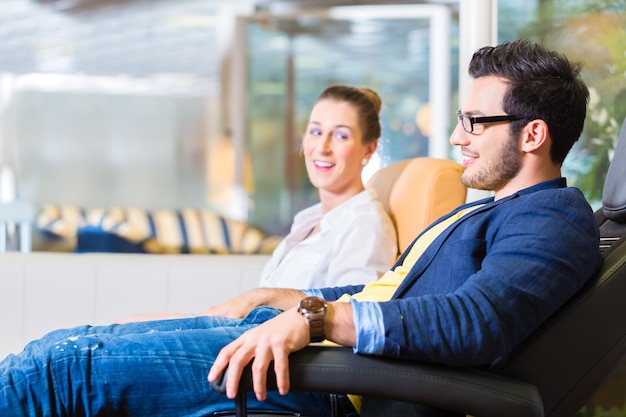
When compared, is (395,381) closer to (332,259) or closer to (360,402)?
(360,402)

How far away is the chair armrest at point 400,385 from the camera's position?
1.21 meters

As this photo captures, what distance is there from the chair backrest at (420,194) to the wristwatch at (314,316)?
0.90m

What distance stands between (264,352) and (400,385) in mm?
191

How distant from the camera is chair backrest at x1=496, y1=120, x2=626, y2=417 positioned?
4.38 ft

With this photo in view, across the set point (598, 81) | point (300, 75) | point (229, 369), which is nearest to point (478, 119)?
point (229, 369)

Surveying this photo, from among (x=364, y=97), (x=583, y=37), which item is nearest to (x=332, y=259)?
(x=364, y=97)

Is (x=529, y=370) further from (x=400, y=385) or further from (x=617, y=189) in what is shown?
(x=617, y=189)

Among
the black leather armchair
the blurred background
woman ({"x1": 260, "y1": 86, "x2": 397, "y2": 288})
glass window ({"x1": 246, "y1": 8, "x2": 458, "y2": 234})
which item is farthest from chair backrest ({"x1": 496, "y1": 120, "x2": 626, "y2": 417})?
glass window ({"x1": 246, "y1": 8, "x2": 458, "y2": 234})

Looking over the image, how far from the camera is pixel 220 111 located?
787 centimetres

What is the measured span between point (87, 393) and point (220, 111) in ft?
21.7

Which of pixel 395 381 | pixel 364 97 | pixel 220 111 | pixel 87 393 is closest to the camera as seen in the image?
pixel 395 381

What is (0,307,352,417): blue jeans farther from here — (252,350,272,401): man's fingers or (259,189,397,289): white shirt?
(259,189,397,289): white shirt

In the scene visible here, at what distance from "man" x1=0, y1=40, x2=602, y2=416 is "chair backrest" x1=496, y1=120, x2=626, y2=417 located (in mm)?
36

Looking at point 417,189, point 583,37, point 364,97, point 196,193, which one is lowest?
point 196,193
